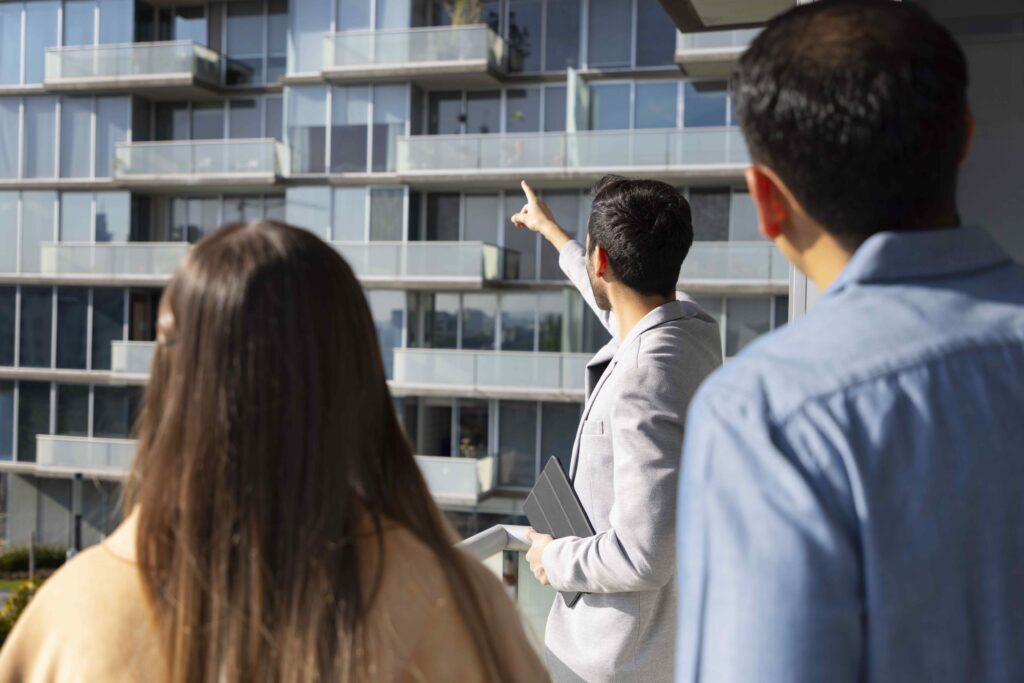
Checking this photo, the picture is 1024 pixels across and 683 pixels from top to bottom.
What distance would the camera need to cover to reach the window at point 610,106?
15438 millimetres

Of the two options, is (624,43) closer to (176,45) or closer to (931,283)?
(176,45)

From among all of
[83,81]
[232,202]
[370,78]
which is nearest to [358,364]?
[370,78]

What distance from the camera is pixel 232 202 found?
1756 centimetres

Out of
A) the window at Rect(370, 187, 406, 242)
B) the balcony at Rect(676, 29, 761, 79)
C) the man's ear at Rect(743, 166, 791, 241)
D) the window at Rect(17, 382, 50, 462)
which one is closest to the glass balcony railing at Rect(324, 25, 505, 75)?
the window at Rect(370, 187, 406, 242)

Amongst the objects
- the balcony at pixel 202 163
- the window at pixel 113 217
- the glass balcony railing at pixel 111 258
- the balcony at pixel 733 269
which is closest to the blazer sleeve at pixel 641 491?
the balcony at pixel 733 269

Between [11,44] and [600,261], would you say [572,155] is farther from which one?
[600,261]

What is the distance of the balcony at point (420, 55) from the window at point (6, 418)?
8.05 meters

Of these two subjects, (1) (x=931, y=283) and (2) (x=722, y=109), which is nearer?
(1) (x=931, y=283)

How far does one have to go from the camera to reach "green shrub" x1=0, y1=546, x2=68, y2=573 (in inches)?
700

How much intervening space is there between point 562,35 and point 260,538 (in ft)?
51.2

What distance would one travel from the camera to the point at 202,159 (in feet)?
55.5

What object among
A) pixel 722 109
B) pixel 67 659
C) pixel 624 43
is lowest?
pixel 67 659

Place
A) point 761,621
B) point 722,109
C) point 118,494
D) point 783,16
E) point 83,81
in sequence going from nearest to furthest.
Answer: point 761,621, point 783,16, point 118,494, point 722,109, point 83,81

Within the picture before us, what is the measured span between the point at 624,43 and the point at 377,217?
14.9 feet
